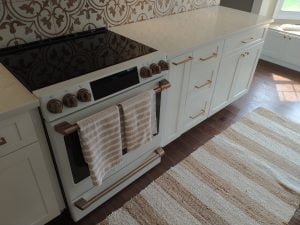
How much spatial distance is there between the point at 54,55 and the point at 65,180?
70 centimetres

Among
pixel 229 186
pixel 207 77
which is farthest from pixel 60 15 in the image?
pixel 229 186

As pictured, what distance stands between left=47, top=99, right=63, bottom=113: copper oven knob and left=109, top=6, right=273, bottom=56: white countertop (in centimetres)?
74

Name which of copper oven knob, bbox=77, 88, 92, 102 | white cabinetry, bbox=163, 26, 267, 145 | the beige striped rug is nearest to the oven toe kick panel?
the beige striped rug

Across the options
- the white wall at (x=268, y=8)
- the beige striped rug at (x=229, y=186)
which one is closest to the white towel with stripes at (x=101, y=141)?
the beige striped rug at (x=229, y=186)

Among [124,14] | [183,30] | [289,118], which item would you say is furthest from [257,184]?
[124,14]

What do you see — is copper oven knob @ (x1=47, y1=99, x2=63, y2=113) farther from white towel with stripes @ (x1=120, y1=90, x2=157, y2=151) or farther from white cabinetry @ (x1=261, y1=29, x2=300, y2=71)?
white cabinetry @ (x1=261, y1=29, x2=300, y2=71)

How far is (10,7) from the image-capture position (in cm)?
131

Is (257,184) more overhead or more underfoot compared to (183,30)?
more underfoot

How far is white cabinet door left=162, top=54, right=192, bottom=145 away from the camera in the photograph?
157cm

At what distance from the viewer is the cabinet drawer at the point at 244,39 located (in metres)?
1.90

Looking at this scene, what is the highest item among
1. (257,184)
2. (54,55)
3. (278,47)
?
(54,55)

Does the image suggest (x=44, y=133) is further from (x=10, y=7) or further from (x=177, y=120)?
(x=177, y=120)

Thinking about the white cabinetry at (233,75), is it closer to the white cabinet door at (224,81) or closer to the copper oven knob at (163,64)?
the white cabinet door at (224,81)

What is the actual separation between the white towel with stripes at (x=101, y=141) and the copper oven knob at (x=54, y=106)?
13cm
